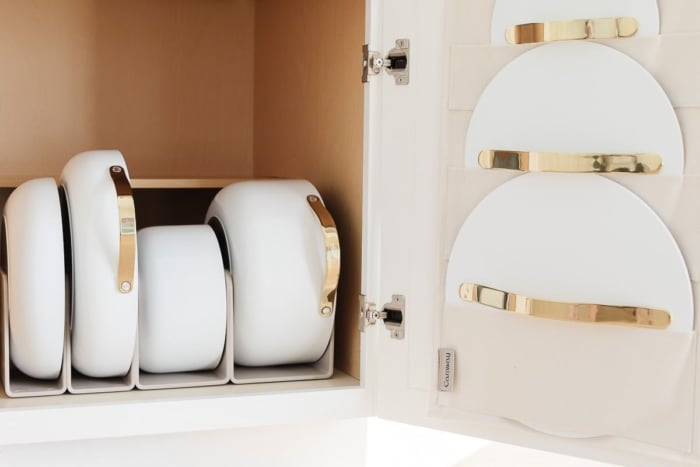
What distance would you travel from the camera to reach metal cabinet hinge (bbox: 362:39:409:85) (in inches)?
48.0

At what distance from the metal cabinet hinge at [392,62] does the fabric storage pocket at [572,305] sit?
0.46ft

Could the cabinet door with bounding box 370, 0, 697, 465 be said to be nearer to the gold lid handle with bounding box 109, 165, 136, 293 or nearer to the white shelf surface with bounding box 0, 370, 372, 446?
the white shelf surface with bounding box 0, 370, 372, 446

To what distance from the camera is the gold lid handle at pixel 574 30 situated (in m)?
1.04

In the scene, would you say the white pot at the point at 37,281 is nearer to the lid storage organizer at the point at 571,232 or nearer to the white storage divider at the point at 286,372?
the white storage divider at the point at 286,372

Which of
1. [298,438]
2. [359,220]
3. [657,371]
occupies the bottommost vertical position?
[298,438]

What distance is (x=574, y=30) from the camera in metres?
1.06

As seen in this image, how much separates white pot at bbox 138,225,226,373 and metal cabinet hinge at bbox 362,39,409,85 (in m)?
0.31

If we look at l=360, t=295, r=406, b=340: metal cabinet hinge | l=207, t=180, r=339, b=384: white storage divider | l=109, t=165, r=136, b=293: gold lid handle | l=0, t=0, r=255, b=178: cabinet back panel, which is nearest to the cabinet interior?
l=0, t=0, r=255, b=178: cabinet back panel

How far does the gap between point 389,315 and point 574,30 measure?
1.37 ft

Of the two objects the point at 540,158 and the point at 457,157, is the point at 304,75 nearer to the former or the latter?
the point at 457,157

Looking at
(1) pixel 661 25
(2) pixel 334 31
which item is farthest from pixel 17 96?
(1) pixel 661 25

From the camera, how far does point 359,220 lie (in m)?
1.34

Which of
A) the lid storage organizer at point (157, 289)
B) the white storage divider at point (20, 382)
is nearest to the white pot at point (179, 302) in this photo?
the lid storage organizer at point (157, 289)

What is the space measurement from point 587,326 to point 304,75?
0.65m
